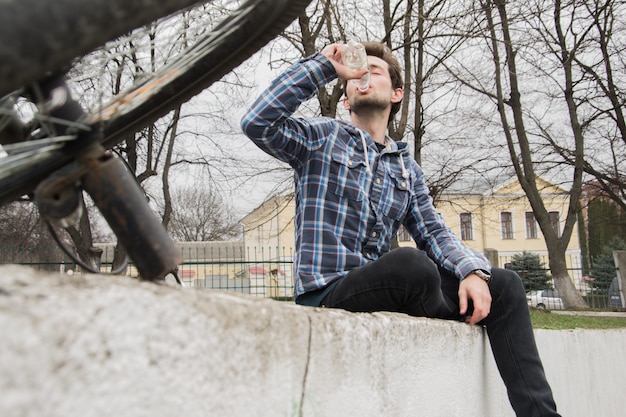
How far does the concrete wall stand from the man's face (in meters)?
1.31

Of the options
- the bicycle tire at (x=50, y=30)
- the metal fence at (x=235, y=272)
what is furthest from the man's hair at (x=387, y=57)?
the metal fence at (x=235, y=272)

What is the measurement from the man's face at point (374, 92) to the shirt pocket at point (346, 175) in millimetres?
316

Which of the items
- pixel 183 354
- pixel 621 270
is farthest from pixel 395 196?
pixel 621 270

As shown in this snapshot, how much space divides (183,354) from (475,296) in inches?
62.5

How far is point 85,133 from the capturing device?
0.84m

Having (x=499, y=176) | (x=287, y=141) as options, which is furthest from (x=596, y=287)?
(x=287, y=141)

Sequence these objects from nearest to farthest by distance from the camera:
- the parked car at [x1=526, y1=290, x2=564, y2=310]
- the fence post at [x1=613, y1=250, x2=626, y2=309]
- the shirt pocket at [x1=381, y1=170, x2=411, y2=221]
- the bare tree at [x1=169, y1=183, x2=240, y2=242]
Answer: the shirt pocket at [x1=381, y1=170, x2=411, y2=221], the fence post at [x1=613, y1=250, x2=626, y2=309], the parked car at [x1=526, y1=290, x2=564, y2=310], the bare tree at [x1=169, y1=183, x2=240, y2=242]

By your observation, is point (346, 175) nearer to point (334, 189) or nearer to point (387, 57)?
point (334, 189)

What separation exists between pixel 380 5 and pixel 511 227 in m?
30.8

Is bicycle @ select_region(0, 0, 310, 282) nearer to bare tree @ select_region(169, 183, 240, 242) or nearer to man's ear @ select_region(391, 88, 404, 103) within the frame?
man's ear @ select_region(391, 88, 404, 103)

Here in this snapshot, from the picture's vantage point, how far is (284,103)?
191 centimetres

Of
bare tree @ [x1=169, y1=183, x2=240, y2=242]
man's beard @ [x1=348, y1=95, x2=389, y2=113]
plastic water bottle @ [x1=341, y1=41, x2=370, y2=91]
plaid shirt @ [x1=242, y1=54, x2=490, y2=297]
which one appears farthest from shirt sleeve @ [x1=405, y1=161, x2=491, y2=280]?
bare tree @ [x1=169, y1=183, x2=240, y2=242]

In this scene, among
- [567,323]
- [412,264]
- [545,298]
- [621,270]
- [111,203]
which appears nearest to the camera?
[111,203]

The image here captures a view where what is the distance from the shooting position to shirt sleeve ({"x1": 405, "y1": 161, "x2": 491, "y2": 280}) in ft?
7.30
